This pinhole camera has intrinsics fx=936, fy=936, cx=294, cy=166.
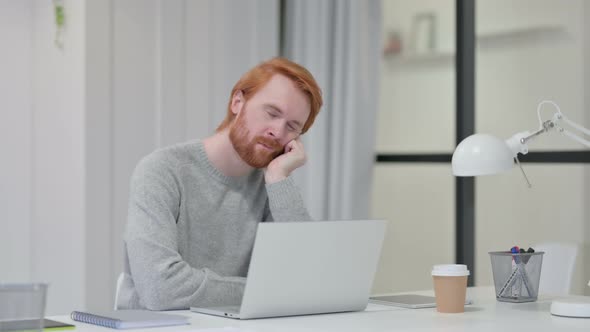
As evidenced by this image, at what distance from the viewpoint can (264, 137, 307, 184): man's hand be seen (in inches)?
97.3

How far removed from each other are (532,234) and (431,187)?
548mm

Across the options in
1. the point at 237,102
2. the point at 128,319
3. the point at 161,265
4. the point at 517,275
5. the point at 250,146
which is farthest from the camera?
the point at 237,102

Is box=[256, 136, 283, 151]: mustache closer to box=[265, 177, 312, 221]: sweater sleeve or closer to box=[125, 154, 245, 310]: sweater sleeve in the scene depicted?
box=[265, 177, 312, 221]: sweater sleeve

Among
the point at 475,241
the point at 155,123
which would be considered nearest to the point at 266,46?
the point at 155,123

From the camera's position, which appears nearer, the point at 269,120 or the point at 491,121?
the point at 269,120

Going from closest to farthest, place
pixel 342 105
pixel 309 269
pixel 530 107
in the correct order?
pixel 309 269
pixel 530 107
pixel 342 105

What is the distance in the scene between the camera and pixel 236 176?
99.4 inches

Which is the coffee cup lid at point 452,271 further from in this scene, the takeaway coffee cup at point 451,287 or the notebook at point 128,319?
the notebook at point 128,319

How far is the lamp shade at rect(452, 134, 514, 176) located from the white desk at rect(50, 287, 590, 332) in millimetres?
311

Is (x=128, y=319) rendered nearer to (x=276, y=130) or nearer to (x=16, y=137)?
(x=276, y=130)

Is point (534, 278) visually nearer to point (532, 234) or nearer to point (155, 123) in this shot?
point (532, 234)

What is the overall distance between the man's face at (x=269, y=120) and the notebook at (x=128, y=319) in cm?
66

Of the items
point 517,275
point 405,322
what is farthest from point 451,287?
point 517,275

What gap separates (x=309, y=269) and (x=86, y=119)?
188cm
